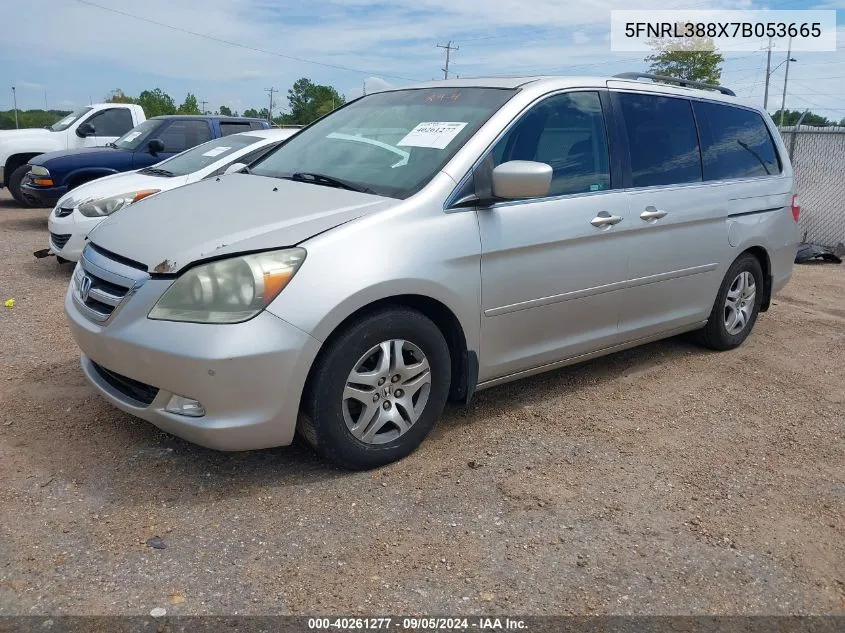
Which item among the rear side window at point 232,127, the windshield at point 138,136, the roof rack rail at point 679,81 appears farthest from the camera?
the rear side window at point 232,127

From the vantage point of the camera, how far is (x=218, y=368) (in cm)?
286

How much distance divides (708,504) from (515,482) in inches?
32.7

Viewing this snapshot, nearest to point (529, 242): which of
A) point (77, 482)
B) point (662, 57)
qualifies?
point (77, 482)

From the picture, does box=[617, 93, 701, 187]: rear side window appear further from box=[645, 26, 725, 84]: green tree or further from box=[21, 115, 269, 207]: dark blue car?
box=[645, 26, 725, 84]: green tree

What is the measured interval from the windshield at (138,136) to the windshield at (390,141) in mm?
6777

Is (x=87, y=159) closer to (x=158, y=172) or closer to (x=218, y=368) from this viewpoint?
(x=158, y=172)

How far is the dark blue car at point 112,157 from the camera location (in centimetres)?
961

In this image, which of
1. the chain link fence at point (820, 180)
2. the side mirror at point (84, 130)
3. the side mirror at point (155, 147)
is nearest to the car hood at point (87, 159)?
the side mirror at point (155, 147)

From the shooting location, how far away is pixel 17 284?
6816mm

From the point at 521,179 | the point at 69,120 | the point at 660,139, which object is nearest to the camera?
the point at 521,179

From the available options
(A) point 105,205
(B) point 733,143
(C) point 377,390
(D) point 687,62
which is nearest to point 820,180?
(B) point 733,143

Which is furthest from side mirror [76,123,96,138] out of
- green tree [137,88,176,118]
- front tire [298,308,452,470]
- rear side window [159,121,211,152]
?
green tree [137,88,176,118]

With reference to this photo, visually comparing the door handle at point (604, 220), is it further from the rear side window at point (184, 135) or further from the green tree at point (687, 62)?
the green tree at point (687, 62)

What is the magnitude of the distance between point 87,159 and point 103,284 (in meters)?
7.46
